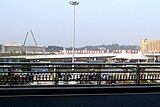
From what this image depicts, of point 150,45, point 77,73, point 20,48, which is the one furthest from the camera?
point 150,45

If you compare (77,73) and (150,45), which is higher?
(150,45)

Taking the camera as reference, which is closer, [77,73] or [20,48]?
[77,73]

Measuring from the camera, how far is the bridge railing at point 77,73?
15.7 meters

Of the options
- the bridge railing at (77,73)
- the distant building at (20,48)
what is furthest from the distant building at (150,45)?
the bridge railing at (77,73)

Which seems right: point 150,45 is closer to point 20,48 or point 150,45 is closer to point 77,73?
point 20,48

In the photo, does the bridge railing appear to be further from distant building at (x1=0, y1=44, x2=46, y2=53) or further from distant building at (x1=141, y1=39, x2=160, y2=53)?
distant building at (x1=141, y1=39, x2=160, y2=53)

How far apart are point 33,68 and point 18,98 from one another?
19.8 feet

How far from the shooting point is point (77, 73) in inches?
664

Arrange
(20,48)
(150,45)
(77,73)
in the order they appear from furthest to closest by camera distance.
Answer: (150,45)
(20,48)
(77,73)

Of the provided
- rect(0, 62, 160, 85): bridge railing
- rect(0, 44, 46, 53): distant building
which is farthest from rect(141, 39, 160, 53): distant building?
rect(0, 62, 160, 85): bridge railing

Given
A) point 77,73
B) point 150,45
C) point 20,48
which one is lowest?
point 77,73

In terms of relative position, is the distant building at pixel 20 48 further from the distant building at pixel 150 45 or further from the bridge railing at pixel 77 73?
the bridge railing at pixel 77 73

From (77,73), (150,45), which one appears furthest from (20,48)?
(77,73)

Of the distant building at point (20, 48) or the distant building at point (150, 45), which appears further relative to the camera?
the distant building at point (150, 45)
